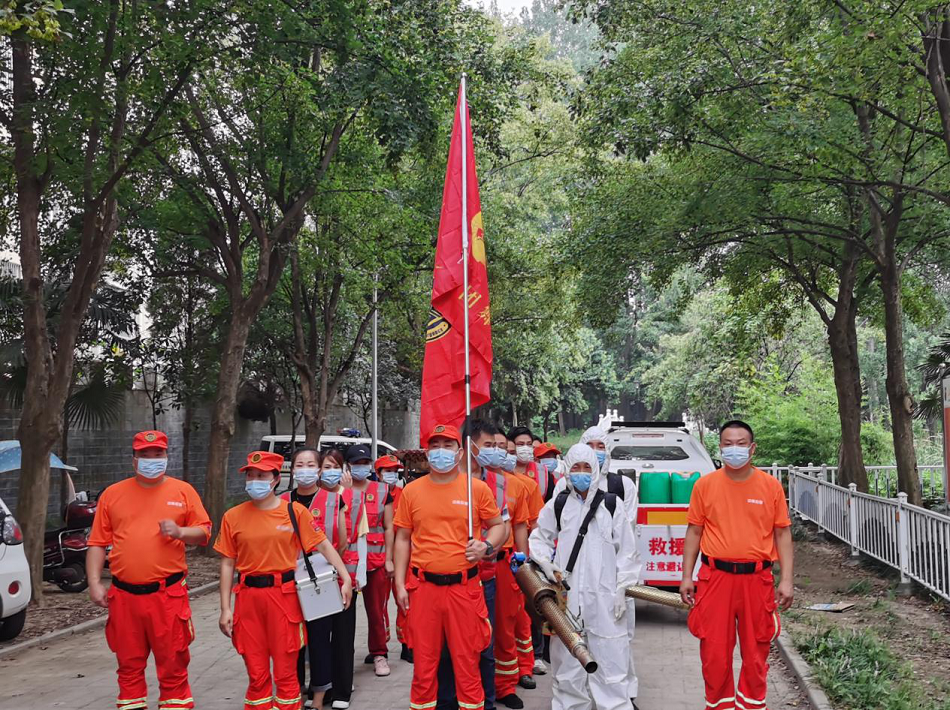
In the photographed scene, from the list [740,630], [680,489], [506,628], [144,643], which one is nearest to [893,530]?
[680,489]

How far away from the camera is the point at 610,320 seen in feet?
68.9

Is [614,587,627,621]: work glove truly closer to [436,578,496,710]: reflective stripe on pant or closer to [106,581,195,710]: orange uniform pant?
[436,578,496,710]: reflective stripe on pant

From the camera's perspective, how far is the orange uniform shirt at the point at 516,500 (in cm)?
798

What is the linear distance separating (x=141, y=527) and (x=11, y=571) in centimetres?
422

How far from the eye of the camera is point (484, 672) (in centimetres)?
732

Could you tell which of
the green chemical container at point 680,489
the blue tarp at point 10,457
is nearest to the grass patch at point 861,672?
the green chemical container at point 680,489

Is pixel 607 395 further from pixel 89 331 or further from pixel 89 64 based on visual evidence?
pixel 89 64

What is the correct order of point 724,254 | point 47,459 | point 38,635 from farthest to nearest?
point 724,254, point 47,459, point 38,635

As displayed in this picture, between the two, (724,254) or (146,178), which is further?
(724,254)

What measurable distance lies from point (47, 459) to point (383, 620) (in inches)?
206

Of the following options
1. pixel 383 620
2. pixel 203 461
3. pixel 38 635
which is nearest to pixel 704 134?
pixel 383 620

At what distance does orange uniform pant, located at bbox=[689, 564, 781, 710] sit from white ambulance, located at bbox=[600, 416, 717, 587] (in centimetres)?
318

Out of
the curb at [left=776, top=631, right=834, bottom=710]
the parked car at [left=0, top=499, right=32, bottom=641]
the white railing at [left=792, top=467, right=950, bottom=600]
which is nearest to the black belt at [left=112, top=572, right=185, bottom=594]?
the parked car at [left=0, top=499, right=32, bottom=641]

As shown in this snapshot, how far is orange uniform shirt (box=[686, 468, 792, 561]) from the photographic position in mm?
6668
